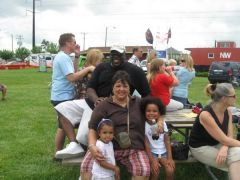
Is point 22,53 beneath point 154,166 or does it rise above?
above

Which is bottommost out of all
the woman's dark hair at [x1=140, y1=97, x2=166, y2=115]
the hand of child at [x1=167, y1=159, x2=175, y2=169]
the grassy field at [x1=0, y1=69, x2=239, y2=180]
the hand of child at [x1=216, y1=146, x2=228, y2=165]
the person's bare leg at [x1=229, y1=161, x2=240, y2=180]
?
the grassy field at [x1=0, y1=69, x2=239, y2=180]

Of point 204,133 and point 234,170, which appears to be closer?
point 234,170

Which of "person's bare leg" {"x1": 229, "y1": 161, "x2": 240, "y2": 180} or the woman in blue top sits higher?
the woman in blue top

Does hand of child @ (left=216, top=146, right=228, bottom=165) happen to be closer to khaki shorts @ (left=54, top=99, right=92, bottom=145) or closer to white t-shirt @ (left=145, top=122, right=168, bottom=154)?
white t-shirt @ (left=145, top=122, right=168, bottom=154)

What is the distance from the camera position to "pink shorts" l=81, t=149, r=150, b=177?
4.21 metres

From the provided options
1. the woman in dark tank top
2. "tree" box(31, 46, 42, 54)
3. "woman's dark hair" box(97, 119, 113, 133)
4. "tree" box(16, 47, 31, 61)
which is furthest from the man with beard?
"tree" box(16, 47, 31, 61)

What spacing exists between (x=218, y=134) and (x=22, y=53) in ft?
288

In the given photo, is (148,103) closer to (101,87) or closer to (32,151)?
(101,87)

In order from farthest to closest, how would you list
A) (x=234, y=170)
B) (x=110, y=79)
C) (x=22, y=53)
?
(x=22, y=53), (x=110, y=79), (x=234, y=170)

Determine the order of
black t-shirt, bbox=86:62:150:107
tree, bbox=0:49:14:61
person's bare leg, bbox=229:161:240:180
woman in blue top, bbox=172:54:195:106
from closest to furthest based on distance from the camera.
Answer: person's bare leg, bbox=229:161:240:180 < black t-shirt, bbox=86:62:150:107 < woman in blue top, bbox=172:54:195:106 < tree, bbox=0:49:14:61

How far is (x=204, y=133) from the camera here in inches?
180

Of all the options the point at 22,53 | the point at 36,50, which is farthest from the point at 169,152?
the point at 22,53

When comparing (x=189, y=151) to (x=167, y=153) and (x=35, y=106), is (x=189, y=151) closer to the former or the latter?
(x=167, y=153)

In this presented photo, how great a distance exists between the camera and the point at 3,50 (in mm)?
94812
